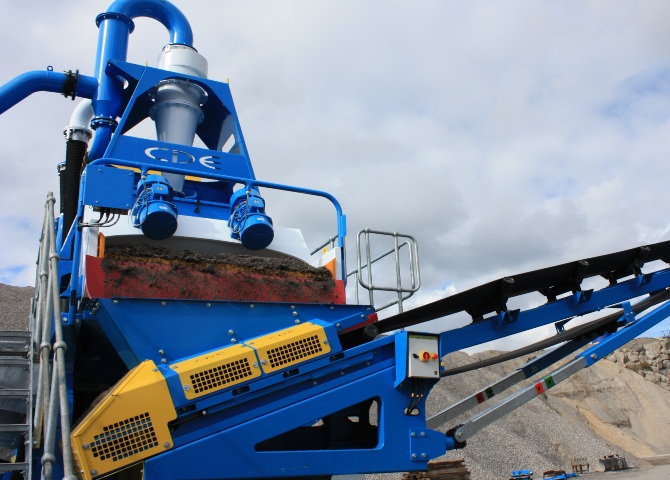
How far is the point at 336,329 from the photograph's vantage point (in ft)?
14.6

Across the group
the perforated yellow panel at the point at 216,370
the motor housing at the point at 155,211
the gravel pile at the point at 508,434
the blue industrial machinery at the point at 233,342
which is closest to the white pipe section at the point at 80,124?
the blue industrial machinery at the point at 233,342

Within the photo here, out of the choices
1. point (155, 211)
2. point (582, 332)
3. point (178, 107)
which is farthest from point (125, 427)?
point (178, 107)

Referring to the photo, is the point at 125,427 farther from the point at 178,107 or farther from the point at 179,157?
the point at 178,107

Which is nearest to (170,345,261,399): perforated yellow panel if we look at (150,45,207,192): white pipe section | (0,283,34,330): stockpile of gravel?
(150,45,207,192): white pipe section

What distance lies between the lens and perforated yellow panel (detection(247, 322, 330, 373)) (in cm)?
411

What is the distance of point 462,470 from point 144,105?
438 inches

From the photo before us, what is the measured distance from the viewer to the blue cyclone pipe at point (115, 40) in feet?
23.4

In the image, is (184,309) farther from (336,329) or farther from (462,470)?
(462,470)

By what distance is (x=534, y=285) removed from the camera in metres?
5.36

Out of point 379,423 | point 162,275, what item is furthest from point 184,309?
point 379,423

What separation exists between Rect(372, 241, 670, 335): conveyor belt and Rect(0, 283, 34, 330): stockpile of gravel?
622 inches

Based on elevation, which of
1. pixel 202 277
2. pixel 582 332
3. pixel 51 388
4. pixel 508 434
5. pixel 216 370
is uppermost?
pixel 508 434

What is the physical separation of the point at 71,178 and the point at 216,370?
3.98 metres

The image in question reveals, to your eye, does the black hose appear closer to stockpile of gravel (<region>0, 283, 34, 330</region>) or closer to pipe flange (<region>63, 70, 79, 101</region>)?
pipe flange (<region>63, 70, 79, 101</region>)
